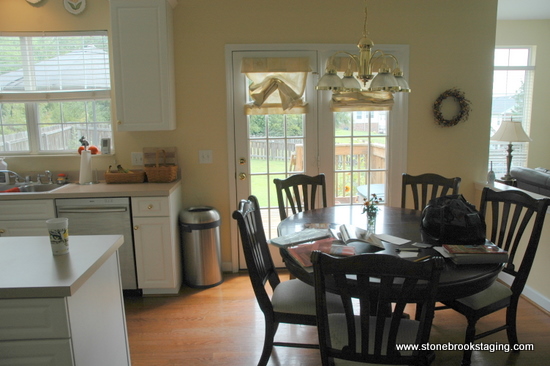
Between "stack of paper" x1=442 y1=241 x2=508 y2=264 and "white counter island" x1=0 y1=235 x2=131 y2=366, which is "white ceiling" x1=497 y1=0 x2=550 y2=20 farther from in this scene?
"white counter island" x1=0 y1=235 x2=131 y2=366

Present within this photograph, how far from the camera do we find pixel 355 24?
357cm

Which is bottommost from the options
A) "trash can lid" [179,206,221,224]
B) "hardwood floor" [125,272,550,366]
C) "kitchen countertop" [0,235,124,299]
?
"hardwood floor" [125,272,550,366]

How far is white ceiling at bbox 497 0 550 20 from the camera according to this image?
4672 mm

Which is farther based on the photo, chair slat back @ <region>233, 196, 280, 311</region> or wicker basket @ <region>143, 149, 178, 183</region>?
wicker basket @ <region>143, 149, 178, 183</region>

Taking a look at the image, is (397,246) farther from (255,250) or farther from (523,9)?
(523,9)

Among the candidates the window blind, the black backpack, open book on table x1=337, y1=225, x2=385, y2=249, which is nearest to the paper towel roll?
the window blind

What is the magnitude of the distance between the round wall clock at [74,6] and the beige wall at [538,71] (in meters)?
5.17

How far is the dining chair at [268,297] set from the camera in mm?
2041

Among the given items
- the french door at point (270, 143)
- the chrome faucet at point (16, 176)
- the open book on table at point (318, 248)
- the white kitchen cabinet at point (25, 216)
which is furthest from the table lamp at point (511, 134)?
the chrome faucet at point (16, 176)

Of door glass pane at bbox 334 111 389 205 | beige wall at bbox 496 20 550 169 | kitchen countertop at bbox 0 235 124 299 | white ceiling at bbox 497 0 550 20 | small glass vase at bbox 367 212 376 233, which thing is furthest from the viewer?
beige wall at bbox 496 20 550 169

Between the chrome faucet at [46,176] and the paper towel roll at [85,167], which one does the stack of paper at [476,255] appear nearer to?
the paper towel roll at [85,167]

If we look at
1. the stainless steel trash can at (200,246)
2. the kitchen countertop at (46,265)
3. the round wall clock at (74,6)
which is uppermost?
the round wall clock at (74,6)

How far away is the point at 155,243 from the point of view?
322 cm

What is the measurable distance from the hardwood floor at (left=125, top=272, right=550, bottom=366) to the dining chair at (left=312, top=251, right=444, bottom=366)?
846 millimetres
